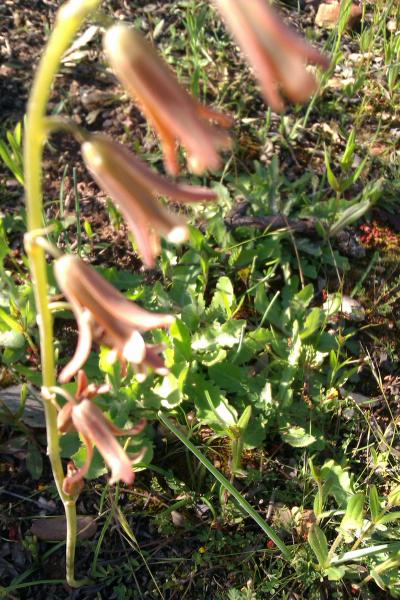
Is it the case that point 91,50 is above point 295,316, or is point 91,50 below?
above

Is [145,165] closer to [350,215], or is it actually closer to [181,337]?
[181,337]

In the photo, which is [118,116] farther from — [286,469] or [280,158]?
[286,469]

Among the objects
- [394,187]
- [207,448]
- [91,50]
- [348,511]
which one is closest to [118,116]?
[91,50]

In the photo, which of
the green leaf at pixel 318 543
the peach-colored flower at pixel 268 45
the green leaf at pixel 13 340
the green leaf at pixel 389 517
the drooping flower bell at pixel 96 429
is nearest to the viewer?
the peach-colored flower at pixel 268 45

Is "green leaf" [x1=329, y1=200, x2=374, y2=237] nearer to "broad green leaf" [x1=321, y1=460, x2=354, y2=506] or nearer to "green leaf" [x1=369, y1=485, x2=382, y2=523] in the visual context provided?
"broad green leaf" [x1=321, y1=460, x2=354, y2=506]

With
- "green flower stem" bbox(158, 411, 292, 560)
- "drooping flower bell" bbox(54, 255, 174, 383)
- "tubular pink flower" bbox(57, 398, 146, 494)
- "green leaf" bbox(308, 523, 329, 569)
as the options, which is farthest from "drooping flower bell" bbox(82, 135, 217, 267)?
"green leaf" bbox(308, 523, 329, 569)

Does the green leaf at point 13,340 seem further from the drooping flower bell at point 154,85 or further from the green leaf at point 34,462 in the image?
the drooping flower bell at point 154,85

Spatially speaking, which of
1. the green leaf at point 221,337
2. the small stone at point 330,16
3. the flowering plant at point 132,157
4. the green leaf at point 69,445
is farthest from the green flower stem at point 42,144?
the small stone at point 330,16
